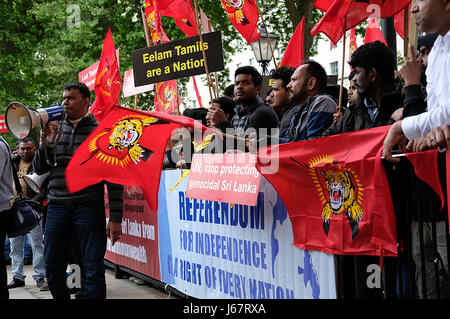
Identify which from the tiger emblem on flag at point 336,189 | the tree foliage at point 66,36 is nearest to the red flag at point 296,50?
the tiger emblem on flag at point 336,189

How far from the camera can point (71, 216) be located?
5.16 m

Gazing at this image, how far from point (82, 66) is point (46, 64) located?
62.6 inches

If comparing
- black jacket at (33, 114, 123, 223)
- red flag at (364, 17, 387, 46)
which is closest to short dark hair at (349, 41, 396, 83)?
black jacket at (33, 114, 123, 223)

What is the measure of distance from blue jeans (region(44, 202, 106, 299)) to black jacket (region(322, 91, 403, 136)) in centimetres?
219

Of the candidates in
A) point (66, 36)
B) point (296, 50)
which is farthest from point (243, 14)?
point (66, 36)

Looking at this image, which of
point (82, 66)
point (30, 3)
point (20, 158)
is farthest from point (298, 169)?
point (30, 3)

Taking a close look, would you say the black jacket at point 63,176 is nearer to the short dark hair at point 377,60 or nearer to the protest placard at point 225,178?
the protest placard at point 225,178

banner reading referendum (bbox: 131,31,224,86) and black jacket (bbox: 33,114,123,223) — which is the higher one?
banner reading referendum (bbox: 131,31,224,86)

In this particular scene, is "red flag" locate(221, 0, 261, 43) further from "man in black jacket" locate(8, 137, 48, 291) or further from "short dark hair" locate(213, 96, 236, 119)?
"man in black jacket" locate(8, 137, 48, 291)

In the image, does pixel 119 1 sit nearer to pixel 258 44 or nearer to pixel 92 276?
pixel 258 44

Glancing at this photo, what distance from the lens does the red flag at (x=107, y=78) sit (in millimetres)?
8875

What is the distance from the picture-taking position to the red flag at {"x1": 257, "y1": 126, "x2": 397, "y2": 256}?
3.49 m

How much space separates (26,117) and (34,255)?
3727 millimetres

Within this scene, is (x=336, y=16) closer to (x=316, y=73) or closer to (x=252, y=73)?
(x=316, y=73)
